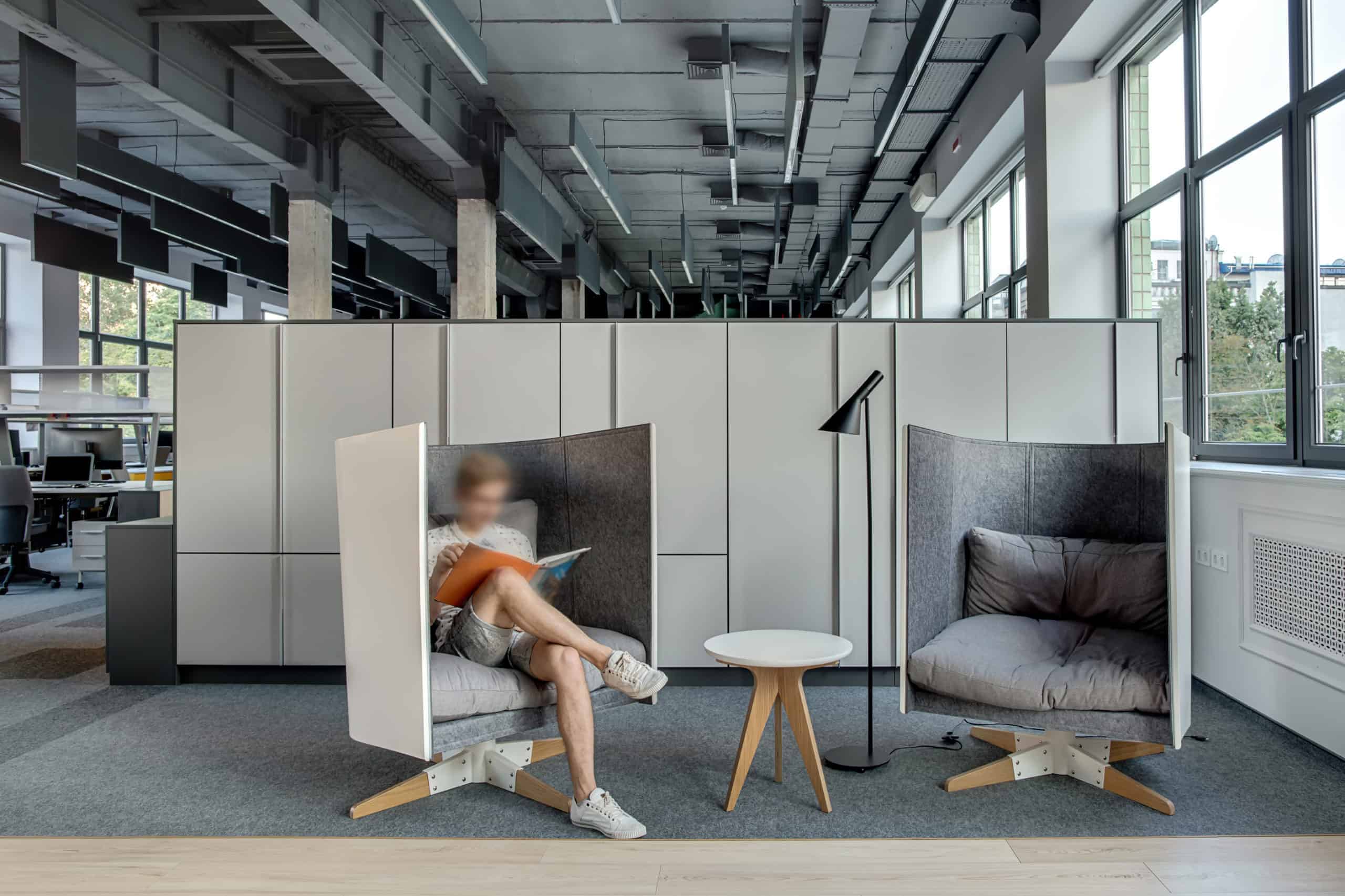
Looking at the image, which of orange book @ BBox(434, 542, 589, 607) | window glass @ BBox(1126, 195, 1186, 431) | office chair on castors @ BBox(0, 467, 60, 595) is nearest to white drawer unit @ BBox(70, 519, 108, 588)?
office chair on castors @ BBox(0, 467, 60, 595)

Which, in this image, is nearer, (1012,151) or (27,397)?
(1012,151)

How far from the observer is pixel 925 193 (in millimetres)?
7285

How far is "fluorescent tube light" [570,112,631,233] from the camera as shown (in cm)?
575

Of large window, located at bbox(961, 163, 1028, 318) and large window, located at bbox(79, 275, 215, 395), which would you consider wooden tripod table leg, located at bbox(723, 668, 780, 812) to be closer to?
large window, located at bbox(961, 163, 1028, 318)

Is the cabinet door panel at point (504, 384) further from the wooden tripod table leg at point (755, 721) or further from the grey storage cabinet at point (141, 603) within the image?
the wooden tripod table leg at point (755, 721)

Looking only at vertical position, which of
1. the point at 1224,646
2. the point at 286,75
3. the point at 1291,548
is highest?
the point at 286,75

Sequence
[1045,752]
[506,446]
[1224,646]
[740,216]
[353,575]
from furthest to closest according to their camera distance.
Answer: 1. [740,216]
2. [1224,646]
3. [506,446]
4. [1045,752]
5. [353,575]

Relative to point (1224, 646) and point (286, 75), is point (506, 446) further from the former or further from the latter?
point (286, 75)

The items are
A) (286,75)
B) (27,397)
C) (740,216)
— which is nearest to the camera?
(286,75)

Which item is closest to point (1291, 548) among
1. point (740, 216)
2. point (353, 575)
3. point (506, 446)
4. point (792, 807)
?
point (792, 807)

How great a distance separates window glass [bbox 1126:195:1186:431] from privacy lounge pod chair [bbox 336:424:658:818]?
2687 millimetres

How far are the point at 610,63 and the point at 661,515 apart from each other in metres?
3.96

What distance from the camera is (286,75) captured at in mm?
5789

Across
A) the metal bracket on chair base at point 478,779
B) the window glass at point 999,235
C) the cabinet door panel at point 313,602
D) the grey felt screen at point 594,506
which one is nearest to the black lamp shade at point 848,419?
the grey felt screen at point 594,506
